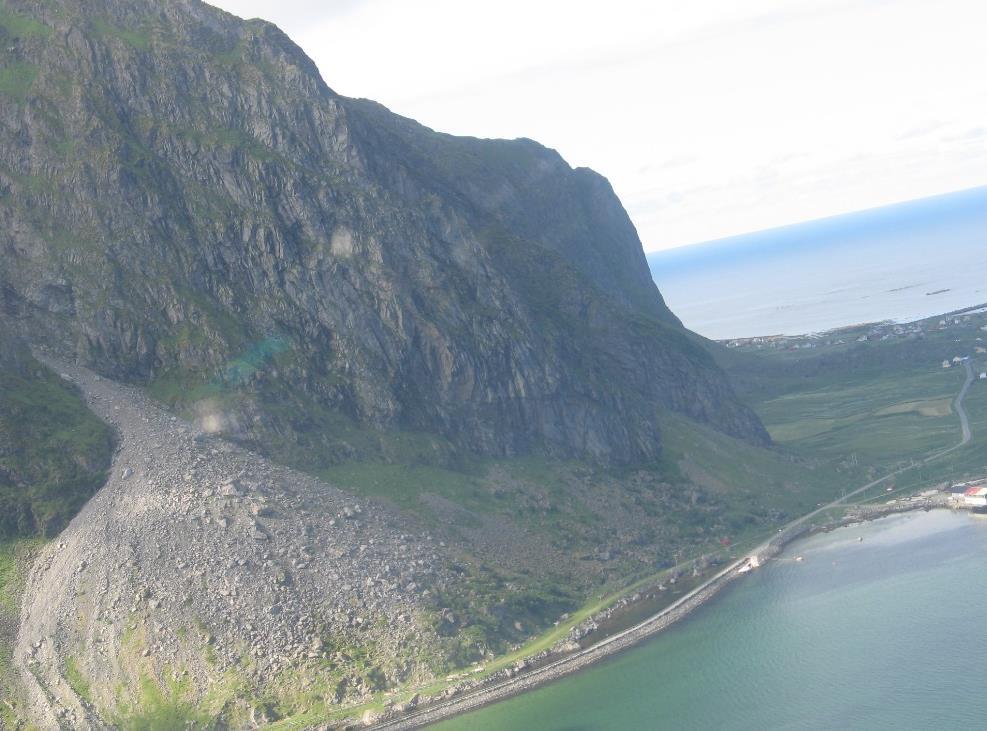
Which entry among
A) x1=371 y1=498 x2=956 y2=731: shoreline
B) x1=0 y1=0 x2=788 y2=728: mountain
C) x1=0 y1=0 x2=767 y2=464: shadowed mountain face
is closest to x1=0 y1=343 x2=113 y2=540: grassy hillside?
x1=0 y1=0 x2=788 y2=728: mountain

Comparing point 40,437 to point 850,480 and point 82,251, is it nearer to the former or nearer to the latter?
point 82,251

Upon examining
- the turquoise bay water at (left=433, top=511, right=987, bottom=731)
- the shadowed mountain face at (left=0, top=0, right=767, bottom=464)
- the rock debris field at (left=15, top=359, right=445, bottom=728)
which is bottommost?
the turquoise bay water at (left=433, top=511, right=987, bottom=731)

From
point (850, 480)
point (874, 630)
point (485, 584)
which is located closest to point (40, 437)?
point (485, 584)

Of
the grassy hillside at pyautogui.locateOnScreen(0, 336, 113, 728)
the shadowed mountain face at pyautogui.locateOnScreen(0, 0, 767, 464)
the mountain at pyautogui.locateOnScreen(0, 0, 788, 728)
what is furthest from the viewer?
the shadowed mountain face at pyautogui.locateOnScreen(0, 0, 767, 464)

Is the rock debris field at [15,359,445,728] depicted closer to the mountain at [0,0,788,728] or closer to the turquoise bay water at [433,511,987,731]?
the mountain at [0,0,788,728]

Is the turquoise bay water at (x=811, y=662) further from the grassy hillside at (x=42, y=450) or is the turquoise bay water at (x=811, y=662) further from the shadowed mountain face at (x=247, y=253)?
the grassy hillside at (x=42, y=450)

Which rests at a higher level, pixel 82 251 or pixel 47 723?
pixel 82 251

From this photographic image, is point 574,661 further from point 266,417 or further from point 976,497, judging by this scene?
point 976,497
